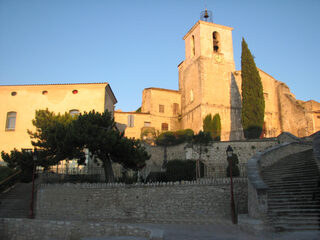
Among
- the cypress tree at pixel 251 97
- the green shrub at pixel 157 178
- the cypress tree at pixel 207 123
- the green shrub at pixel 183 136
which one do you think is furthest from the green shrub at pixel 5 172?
the cypress tree at pixel 251 97

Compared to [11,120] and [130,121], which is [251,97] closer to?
[130,121]

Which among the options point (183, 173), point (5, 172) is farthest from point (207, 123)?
point (5, 172)

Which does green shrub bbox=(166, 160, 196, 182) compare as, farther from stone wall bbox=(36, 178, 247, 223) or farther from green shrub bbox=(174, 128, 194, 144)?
green shrub bbox=(174, 128, 194, 144)

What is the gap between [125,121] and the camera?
36281mm

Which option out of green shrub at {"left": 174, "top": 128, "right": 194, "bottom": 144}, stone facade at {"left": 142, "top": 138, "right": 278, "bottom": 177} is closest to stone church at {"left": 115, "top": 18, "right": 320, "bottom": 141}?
green shrub at {"left": 174, "top": 128, "right": 194, "bottom": 144}

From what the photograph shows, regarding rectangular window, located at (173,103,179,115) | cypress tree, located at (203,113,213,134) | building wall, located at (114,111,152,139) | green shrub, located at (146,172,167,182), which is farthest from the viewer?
rectangular window, located at (173,103,179,115)

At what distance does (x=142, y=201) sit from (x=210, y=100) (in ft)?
70.2

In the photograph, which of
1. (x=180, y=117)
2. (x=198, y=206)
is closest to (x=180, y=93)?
(x=180, y=117)

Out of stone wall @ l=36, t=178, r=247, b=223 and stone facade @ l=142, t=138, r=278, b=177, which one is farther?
stone facade @ l=142, t=138, r=278, b=177

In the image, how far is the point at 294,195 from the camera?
11289 mm

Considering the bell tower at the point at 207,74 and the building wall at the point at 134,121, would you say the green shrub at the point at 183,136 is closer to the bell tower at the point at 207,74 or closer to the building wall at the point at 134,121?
the bell tower at the point at 207,74

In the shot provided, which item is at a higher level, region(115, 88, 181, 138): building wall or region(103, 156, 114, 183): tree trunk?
region(115, 88, 181, 138): building wall

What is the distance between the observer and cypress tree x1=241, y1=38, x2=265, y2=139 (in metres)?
29.0

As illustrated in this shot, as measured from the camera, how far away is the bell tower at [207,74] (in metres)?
33.8
